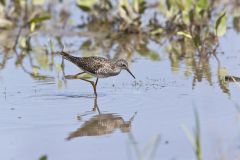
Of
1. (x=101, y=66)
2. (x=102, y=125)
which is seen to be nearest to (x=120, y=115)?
(x=102, y=125)

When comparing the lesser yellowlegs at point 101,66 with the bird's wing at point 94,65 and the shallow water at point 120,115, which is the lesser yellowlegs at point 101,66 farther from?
the shallow water at point 120,115

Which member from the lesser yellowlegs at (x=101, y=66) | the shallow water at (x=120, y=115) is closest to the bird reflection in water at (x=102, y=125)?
the shallow water at (x=120, y=115)

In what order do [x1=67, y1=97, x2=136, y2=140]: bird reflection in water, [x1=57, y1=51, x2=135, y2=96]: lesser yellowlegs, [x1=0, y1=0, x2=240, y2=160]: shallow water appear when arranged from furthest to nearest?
[x1=57, y1=51, x2=135, y2=96]: lesser yellowlegs < [x1=67, y1=97, x2=136, y2=140]: bird reflection in water < [x1=0, y1=0, x2=240, y2=160]: shallow water

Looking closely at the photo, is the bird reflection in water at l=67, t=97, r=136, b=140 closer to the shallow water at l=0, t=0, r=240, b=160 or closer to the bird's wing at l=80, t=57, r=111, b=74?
the shallow water at l=0, t=0, r=240, b=160

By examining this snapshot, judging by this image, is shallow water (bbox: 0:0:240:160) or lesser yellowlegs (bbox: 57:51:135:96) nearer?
shallow water (bbox: 0:0:240:160)

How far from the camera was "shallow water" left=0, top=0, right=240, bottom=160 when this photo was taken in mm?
6309

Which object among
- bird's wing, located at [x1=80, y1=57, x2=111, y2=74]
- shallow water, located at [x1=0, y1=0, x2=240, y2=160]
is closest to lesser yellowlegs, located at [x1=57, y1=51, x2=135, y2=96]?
bird's wing, located at [x1=80, y1=57, x2=111, y2=74]

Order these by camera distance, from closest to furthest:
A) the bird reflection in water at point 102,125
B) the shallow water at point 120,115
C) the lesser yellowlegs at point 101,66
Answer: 1. the shallow water at point 120,115
2. the bird reflection in water at point 102,125
3. the lesser yellowlegs at point 101,66

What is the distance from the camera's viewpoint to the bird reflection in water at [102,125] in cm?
696

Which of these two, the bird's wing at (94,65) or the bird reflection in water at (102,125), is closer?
the bird reflection in water at (102,125)

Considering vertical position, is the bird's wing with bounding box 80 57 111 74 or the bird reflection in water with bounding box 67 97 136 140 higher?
the bird's wing with bounding box 80 57 111 74

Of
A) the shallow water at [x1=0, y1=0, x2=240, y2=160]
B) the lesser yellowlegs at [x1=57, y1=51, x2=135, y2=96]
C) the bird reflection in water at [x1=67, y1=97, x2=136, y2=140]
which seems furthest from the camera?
the lesser yellowlegs at [x1=57, y1=51, x2=135, y2=96]

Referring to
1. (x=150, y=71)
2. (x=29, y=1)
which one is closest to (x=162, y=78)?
(x=150, y=71)

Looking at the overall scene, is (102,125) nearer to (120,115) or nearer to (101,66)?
(120,115)
